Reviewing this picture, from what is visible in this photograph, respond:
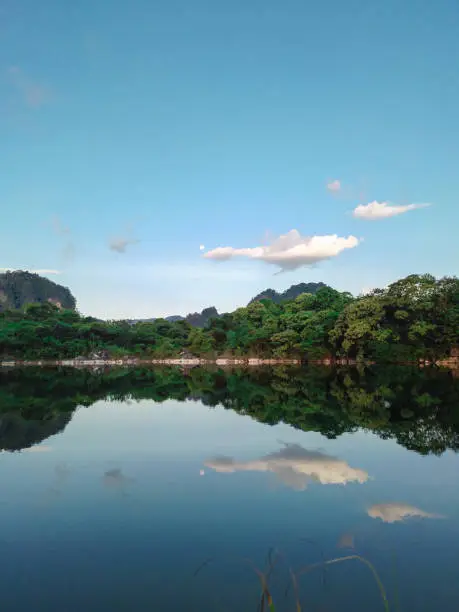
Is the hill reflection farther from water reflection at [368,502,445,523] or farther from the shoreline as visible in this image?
the shoreline

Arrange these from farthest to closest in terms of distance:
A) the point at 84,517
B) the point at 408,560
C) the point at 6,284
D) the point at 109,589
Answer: the point at 6,284
the point at 84,517
the point at 408,560
the point at 109,589

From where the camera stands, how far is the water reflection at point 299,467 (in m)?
7.61

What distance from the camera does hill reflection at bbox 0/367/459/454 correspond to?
1155 centimetres

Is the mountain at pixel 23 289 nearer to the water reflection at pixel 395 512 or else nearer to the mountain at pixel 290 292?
the mountain at pixel 290 292

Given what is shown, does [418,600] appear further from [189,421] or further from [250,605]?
[189,421]

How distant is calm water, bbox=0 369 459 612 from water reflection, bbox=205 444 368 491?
4 centimetres

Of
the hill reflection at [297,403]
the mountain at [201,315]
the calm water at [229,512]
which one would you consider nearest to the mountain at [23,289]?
the mountain at [201,315]

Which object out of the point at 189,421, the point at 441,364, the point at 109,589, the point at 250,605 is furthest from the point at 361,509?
the point at 441,364

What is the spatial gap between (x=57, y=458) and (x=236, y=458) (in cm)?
342

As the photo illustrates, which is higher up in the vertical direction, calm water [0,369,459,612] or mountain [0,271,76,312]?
mountain [0,271,76,312]

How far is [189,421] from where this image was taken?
539 inches

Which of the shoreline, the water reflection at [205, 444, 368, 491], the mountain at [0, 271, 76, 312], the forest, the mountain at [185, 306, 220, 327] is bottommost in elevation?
the water reflection at [205, 444, 368, 491]

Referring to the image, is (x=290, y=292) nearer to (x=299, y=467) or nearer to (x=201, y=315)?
(x=201, y=315)

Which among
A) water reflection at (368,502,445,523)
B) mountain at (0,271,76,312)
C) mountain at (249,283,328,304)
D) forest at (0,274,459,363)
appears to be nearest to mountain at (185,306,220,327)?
mountain at (249,283,328,304)
